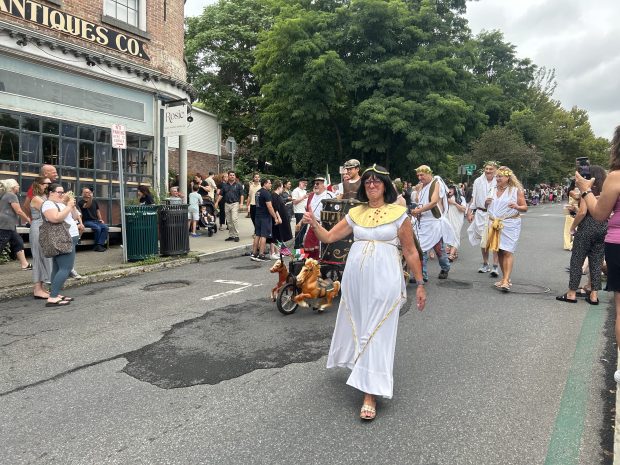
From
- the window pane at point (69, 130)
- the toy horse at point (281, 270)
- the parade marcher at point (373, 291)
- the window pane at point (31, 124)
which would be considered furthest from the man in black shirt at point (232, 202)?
the parade marcher at point (373, 291)

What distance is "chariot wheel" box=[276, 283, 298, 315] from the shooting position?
19.9ft

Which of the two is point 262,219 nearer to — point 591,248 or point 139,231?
point 139,231

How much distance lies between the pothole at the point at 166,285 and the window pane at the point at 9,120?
5846 millimetres

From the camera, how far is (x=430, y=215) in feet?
26.5

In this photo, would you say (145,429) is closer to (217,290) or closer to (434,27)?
(217,290)

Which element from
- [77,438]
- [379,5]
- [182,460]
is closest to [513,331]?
[182,460]

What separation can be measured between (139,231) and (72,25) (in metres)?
5.97

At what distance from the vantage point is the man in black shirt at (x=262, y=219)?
34.5 ft

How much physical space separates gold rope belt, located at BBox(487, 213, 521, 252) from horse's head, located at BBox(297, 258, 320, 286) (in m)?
3.26

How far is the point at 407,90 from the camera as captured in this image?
24469 mm

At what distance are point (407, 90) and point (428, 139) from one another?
9.56 ft

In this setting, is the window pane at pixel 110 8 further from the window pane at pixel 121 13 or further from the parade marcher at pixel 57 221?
the parade marcher at pixel 57 221

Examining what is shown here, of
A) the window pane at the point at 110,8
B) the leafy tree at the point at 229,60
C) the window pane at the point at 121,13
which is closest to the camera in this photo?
the window pane at the point at 110,8

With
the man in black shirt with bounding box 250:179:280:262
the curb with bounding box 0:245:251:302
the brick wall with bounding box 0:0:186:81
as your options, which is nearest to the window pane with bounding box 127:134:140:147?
the brick wall with bounding box 0:0:186:81
